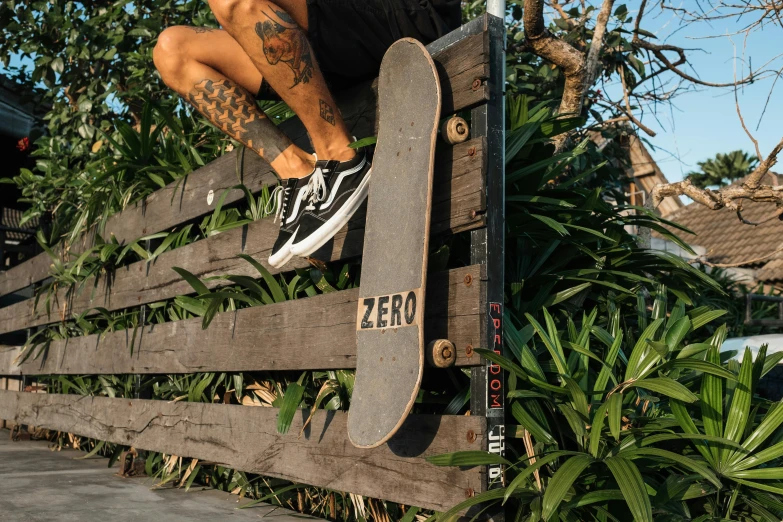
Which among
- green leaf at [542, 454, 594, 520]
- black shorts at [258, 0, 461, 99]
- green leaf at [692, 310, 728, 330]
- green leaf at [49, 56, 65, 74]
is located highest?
green leaf at [49, 56, 65, 74]

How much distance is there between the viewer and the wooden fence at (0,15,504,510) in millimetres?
1892

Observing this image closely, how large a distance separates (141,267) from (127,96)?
61.3 inches

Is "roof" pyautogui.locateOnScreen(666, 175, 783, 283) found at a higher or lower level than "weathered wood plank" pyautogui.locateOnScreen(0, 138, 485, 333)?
higher

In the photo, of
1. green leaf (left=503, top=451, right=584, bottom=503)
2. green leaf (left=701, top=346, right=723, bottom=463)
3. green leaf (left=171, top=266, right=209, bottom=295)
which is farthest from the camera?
green leaf (left=171, top=266, right=209, bottom=295)

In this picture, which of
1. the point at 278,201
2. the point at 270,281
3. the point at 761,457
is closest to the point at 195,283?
the point at 270,281

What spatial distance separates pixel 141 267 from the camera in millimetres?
3820

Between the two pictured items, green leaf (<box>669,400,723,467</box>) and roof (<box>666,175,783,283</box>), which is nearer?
green leaf (<box>669,400,723,467</box>)

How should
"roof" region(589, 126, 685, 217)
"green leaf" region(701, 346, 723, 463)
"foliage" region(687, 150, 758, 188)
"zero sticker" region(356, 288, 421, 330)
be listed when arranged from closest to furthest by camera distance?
"green leaf" region(701, 346, 723, 463) → "zero sticker" region(356, 288, 421, 330) → "roof" region(589, 126, 685, 217) → "foliage" region(687, 150, 758, 188)

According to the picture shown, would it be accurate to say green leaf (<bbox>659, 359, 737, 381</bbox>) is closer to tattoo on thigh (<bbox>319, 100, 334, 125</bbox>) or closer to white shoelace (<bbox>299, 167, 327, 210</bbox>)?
white shoelace (<bbox>299, 167, 327, 210</bbox>)

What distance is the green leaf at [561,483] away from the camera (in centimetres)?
154

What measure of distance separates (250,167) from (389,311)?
4.34ft

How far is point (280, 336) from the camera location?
103 inches

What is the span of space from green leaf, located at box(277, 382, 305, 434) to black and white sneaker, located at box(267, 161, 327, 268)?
44 cm

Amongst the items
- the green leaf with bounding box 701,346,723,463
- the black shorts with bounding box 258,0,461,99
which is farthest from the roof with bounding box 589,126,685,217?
the green leaf with bounding box 701,346,723,463
